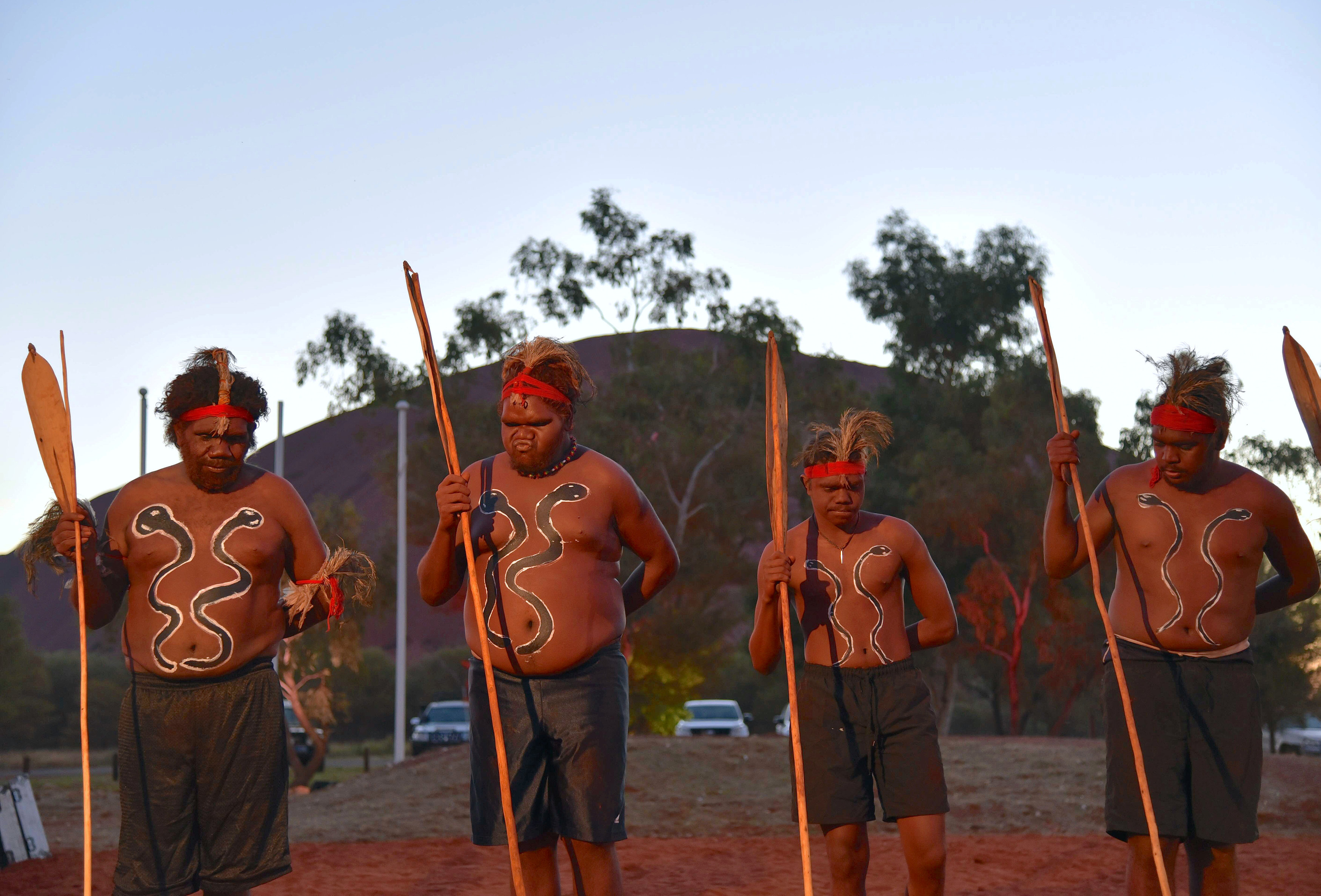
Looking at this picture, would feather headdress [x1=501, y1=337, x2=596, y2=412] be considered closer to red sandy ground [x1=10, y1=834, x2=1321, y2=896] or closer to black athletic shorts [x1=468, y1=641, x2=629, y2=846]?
black athletic shorts [x1=468, y1=641, x2=629, y2=846]

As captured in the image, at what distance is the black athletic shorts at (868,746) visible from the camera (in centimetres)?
479

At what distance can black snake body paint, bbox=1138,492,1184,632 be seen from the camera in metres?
4.78

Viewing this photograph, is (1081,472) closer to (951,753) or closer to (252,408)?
(951,753)

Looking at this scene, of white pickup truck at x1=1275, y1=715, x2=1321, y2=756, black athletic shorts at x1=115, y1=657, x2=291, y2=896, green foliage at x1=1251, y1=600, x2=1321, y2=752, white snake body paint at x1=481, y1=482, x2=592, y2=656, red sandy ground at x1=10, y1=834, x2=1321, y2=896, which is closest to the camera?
black athletic shorts at x1=115, y1=657, x2=291, y2=896

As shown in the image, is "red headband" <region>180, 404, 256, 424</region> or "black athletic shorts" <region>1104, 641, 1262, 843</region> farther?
"black athletic shorts" <region>1104, 641, 1262, 843</region>

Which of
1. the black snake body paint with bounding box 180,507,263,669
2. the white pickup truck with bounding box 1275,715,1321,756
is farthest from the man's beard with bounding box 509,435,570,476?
the white pickup truck with bounding box 1275,715,1321,756

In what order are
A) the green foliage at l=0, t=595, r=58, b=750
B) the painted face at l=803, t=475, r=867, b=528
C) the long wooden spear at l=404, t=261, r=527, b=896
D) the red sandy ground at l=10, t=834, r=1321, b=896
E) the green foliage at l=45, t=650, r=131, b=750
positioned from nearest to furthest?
the long wooden spear at l=404, t=261, r=527, b=896, the painted face at l=803, t=475, r=867, b=528, the red sandy ground at l=10, t=834, r=1321, b=896, the green foliage at l=0, t=595, r=58, b=750, the green foliage at l=45, t=650, r=131, b=750

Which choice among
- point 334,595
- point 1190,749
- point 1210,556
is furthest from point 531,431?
point 1190,749

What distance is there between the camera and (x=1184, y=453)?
4.81 metres

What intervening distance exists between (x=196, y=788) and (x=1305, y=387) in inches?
174

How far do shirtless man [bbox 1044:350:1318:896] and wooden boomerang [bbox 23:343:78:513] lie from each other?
346 centimetres

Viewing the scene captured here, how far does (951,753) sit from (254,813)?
11.3 m

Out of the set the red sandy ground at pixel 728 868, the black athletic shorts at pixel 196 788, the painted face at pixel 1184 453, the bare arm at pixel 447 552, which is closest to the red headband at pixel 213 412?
the bare arm at pixel 447 552

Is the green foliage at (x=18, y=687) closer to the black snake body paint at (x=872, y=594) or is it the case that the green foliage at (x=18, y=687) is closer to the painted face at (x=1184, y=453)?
the black snake body paint at (x=872, y=594)
